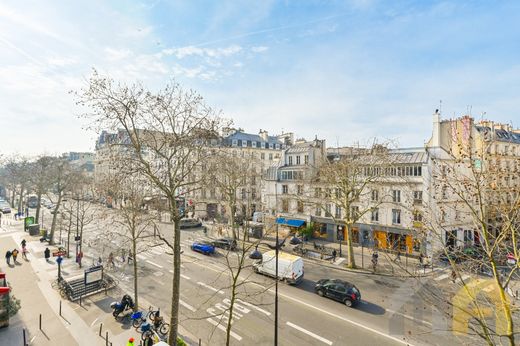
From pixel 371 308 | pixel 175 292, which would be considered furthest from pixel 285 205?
pixel 175 292

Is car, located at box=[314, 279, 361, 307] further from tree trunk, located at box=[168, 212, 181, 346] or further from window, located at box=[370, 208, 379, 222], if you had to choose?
window, located at box=[370, 208, 379, 222]

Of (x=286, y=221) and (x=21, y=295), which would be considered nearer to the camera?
(x=21, y=295)

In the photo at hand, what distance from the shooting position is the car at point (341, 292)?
18.5 meters

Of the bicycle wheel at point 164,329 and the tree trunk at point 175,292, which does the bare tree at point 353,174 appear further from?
the bicycle wheel at point 164,329

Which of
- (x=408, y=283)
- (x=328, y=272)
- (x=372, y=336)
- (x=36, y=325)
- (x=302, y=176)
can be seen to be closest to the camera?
(x=372, y=336)

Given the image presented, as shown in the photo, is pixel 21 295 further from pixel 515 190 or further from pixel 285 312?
pixel 515 190

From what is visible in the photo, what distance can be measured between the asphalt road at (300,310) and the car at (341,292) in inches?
17.0

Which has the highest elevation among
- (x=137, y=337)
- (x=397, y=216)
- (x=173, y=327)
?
(x=397, y=216)

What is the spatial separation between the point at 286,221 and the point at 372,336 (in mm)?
25950

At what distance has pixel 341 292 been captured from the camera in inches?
746

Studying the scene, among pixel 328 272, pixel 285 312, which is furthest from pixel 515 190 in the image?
pixel 328 272

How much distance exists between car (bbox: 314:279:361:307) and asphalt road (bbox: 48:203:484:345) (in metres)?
0.43

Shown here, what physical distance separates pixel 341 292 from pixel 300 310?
3223mm

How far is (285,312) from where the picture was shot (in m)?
17.6
